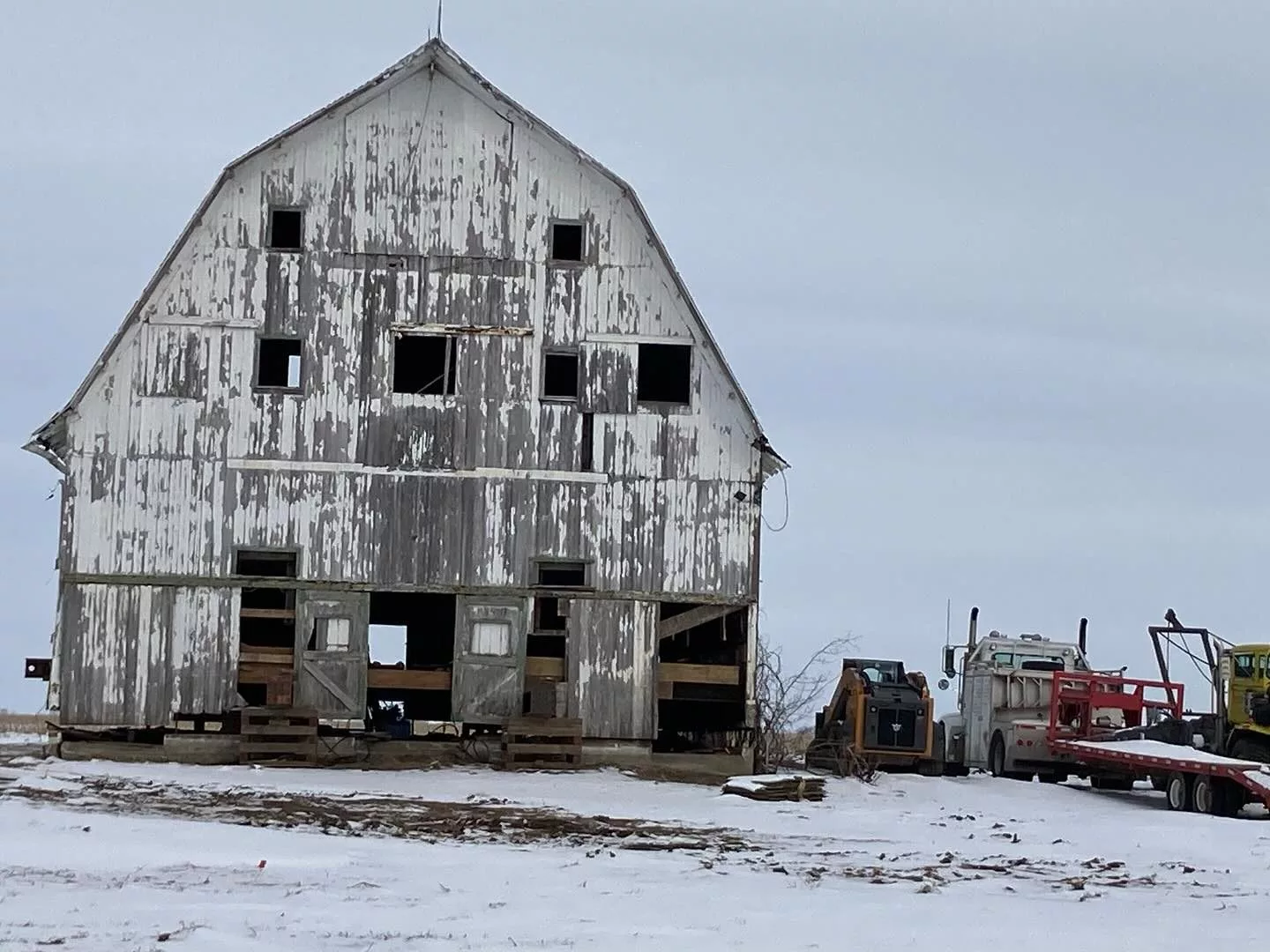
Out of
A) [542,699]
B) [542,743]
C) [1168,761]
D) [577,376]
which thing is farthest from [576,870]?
[577,376]

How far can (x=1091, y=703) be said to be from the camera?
32781 millimetres

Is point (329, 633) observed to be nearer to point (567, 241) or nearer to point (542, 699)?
point (542, 699)

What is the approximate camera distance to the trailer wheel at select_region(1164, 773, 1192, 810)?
89.9ft

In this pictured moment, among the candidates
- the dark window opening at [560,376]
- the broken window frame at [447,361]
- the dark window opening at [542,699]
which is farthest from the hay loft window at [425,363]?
the dark window opening at [542,699]

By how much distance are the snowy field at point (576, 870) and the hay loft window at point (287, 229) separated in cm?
875

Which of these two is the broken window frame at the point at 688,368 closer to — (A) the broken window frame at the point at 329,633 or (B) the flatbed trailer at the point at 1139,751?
(A) the broken window frame at the point at 329,633

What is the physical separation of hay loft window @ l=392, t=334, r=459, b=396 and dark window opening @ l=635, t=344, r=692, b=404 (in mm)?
3021

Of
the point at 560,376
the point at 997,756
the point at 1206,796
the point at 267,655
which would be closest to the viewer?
the point at 1206,796

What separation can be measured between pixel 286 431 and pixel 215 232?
337 cm

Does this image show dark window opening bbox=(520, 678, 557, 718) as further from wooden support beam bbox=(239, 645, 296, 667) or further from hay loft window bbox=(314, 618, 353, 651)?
wooden support beam bbox=(239, 645, 296, 667)

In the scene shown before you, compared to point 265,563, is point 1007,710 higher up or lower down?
lower down

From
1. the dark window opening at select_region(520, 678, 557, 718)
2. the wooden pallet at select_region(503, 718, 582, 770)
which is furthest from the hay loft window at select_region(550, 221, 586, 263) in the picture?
the wooden pallet at select_region(503, 718, 582, 770)

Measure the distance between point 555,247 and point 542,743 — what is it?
25.8 feet

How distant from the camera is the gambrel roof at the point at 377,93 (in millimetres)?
29703
